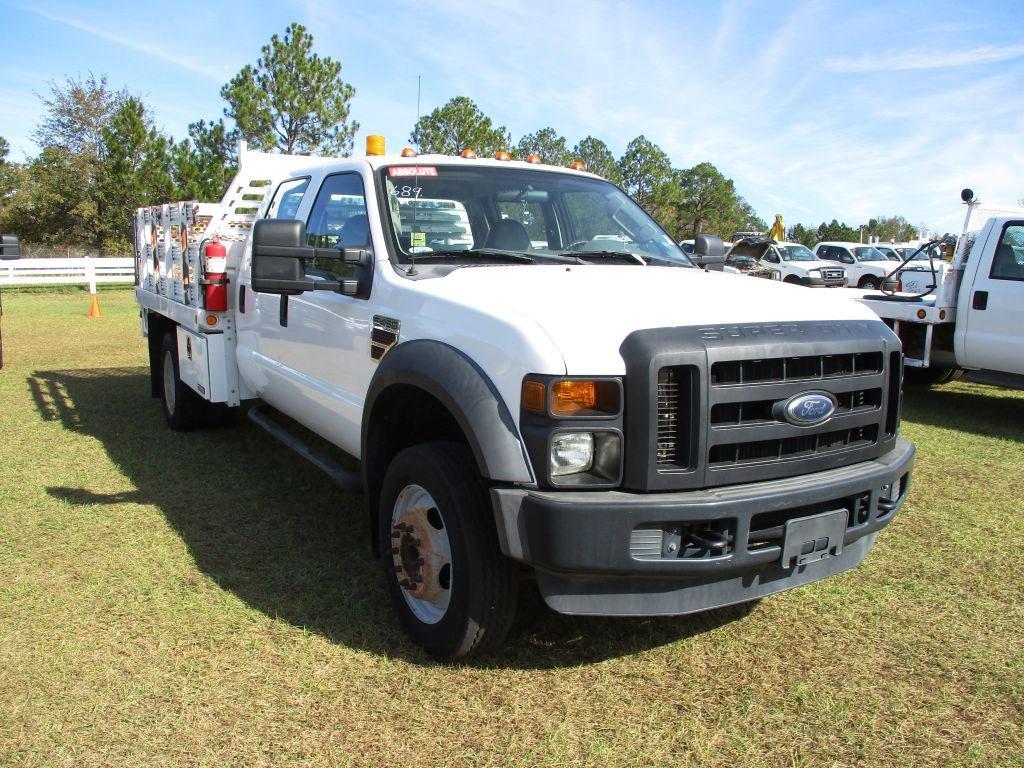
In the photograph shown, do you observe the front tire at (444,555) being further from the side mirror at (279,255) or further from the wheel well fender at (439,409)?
the side mirror at (279,255)

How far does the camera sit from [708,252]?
4.83 m

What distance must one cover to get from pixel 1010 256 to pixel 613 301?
647 centimetres

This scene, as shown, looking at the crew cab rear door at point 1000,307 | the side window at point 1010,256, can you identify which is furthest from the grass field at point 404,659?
the side window at point 1010,256

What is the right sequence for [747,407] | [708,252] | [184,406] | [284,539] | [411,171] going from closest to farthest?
[747,407], [411,171], [284,539], [708,252], [184,406]

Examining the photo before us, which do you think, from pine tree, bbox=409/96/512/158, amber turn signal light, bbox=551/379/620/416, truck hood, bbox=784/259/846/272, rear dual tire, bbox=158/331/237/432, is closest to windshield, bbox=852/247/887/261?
truck hood, bbox=784/259/846/272

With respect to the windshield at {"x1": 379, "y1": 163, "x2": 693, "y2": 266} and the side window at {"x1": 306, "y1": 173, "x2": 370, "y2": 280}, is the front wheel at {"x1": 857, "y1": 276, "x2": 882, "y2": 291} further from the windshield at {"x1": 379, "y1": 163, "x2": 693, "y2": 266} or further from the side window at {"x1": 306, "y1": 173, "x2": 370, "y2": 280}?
the side window at {"x1": 306, "y1": 173, "x2": 370, "y2": 280}

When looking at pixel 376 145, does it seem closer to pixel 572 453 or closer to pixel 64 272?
pixel 572 453

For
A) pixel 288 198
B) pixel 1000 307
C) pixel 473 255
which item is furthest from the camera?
pixel 1000 307

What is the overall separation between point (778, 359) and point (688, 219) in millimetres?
72066

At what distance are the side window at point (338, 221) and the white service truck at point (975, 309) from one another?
6312 millimetres

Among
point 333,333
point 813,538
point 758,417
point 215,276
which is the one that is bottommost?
point 813,538

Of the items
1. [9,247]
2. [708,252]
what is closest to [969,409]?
[708,252]

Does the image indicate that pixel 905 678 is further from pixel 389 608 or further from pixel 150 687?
pixel 150 687

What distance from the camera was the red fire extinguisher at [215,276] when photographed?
18.1 feet
